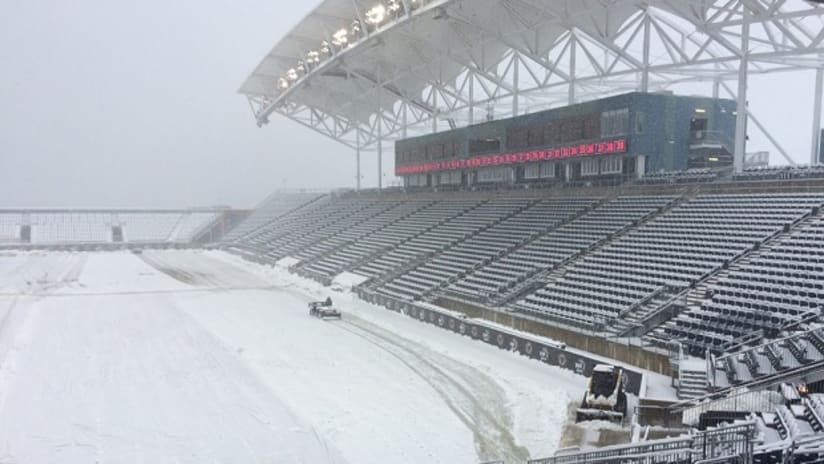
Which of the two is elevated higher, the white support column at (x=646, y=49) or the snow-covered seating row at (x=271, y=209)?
the white support column at (x=646, y=49)

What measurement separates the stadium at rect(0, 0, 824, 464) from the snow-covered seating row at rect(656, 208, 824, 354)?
8 cm

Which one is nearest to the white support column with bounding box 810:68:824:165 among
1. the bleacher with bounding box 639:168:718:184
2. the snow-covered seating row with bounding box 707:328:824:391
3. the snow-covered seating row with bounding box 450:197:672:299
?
the bleacher with bounding box 639:168:718:184

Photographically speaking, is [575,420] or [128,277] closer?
[575,420]

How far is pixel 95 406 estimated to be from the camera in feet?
44.2

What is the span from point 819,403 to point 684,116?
23101 mm

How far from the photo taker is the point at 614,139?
1167 inches

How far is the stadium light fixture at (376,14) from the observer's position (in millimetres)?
32219

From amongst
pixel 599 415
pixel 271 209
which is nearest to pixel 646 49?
pixel 599 415

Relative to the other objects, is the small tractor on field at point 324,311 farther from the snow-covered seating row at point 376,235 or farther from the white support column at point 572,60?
the white support column at point 572,60

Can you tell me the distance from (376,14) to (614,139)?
1490 centimetres

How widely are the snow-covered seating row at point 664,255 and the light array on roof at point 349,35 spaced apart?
16.0 metres

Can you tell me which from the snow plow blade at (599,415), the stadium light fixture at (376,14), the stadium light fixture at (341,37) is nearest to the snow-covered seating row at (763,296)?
the snow plow blade at (599,415)

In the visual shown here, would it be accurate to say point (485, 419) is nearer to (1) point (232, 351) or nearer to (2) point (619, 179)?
(1) point (232, 351)

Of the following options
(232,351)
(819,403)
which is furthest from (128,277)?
(819,403)
